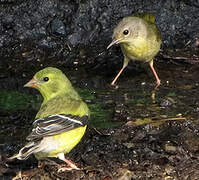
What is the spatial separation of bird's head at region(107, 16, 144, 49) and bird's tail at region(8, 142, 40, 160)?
3.33 meters

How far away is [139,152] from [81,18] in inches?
161

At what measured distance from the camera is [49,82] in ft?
22.9

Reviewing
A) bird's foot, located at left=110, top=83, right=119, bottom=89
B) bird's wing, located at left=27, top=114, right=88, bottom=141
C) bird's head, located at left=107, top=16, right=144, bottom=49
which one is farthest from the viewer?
bird's head, located at left=107, top=16, right=144, bottom=49

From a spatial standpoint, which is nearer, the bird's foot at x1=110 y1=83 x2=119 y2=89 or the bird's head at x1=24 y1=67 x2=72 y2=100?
the bird's head at x1=24 y1=67 x2=72 y2=100

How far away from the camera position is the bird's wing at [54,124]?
6045 mm

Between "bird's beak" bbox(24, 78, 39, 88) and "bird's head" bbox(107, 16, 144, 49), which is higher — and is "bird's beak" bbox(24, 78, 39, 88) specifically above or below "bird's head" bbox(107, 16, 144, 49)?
above

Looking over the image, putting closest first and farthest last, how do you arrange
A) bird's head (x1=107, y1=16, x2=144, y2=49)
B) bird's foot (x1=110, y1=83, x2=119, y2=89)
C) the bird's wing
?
the bird's wing → bird's foot (x1=110, y1=83, x2=119, y2=89) → bird's head (x1=107, y1=16, x2=144, y2=49)

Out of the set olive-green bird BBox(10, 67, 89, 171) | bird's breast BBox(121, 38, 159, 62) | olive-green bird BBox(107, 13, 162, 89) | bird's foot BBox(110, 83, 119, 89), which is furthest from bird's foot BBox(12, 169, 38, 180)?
bird's breast BBox(121, 38, 159, 62)

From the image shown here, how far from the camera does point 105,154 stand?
689 cm

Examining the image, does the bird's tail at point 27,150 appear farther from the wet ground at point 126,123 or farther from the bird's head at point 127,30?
the bird's head at point 127,30

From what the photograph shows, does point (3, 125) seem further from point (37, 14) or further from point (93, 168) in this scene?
point (37, 14)

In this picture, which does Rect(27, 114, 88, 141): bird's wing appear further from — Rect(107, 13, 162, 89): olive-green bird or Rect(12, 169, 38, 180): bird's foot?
Rect(107, 13, 162, 89): olive-green bird

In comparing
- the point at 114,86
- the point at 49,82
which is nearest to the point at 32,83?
the point at 49,82

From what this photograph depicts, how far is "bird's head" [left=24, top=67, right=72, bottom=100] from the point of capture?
6.98m
